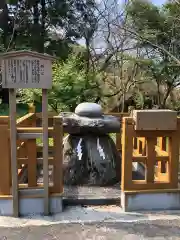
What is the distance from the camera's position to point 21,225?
130 inches

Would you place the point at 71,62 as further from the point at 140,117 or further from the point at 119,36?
the point at 140,117

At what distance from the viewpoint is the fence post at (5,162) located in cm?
348

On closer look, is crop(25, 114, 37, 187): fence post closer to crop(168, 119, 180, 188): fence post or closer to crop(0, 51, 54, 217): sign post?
crop(0, 51, 54, 217): sign post

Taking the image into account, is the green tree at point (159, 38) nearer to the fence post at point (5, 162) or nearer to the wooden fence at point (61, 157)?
the wooden fence at point (61, 157)

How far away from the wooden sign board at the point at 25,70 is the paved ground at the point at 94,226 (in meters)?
1.49

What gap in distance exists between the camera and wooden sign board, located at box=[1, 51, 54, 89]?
3275mm

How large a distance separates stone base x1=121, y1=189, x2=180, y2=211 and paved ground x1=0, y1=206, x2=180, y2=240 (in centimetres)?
9

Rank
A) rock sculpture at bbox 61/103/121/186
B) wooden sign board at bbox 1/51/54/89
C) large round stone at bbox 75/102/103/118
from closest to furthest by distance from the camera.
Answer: wooden sign board at bbox 1/51/54/89 < rock sculpture at bbox 61/103/121/186 < large round stone at bbox 75/102/103/118

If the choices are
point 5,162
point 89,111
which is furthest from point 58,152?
point 89,111

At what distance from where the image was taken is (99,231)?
3197 mm

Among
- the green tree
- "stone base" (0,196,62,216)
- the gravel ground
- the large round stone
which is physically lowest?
the gravel ground

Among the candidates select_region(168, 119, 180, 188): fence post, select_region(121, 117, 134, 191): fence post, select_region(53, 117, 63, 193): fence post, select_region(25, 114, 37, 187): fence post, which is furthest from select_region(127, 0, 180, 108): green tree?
select_region(25, 114, 37, 187): fence post

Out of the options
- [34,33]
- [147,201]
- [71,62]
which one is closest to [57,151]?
[147,201]

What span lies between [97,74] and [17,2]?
692 centimetres
